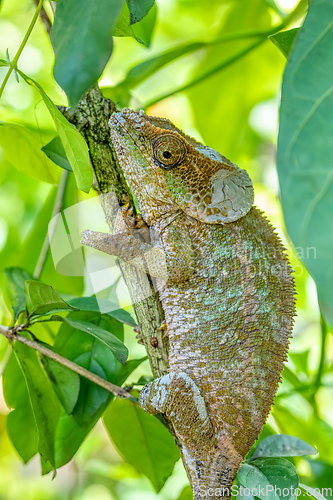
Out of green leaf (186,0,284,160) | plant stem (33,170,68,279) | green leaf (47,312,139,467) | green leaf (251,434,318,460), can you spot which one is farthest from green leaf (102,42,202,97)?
green leaf (251,434,318,460)

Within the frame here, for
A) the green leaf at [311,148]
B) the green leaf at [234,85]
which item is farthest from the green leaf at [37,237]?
the green leaf at [311,148]

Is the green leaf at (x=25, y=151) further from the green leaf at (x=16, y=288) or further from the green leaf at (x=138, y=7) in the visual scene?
the green leaf at (x=138, y=7)

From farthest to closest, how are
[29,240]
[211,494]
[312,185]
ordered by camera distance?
[29,240]
[211,494]
[312,185]

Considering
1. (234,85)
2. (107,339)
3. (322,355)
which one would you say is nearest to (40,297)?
(107,339)

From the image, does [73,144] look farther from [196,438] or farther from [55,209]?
[196,438]

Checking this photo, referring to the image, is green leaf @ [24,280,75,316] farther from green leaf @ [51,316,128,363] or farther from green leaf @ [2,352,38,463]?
green leaf @ [2,352,38,463]

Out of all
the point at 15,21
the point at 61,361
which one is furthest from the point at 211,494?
the point at 15,21

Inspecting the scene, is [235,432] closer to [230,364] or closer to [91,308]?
[230,364]
